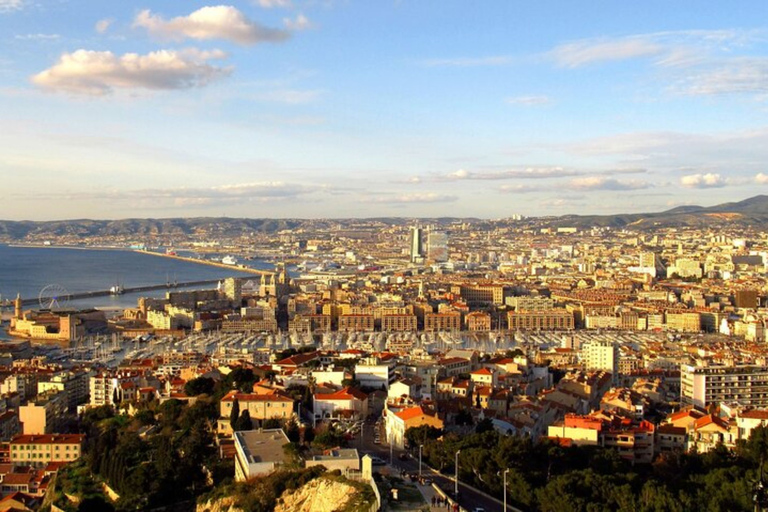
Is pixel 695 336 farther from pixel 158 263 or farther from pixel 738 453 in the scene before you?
pixel 158 263

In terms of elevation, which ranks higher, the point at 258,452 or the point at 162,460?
the point at 258,452

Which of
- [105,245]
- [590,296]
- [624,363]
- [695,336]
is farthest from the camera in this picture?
[105,245]

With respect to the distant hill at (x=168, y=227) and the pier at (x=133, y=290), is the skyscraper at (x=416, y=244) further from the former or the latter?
the distant hill at (x=168, y=227)

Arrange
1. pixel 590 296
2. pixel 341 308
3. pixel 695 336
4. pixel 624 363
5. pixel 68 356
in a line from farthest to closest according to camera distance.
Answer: pixel 590 296, pixel 341 308, pixel 695 336, pixel 68 356, pixel 624 363

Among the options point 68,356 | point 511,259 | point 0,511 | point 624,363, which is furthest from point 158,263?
point 0,511

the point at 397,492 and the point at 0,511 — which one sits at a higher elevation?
the point at 397,492

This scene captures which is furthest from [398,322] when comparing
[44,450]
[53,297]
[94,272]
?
[94,272]

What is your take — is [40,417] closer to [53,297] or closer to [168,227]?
[53,297]
